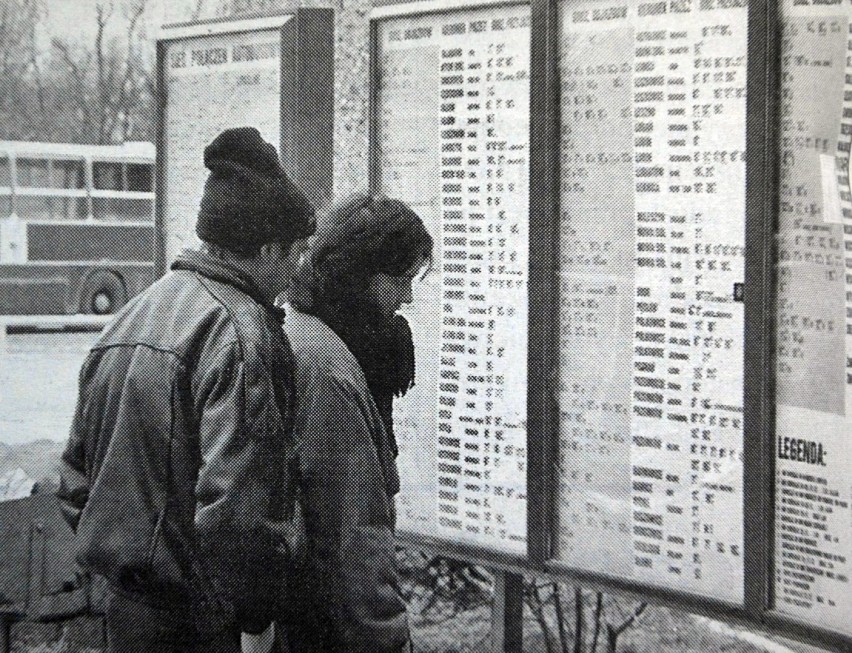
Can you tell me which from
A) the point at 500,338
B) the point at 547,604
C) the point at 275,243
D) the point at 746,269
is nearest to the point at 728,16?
the point at 746,269

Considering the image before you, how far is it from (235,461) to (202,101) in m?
0.91

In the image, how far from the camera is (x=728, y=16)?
1.76 meters

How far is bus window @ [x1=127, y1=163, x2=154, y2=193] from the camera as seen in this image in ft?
7.90

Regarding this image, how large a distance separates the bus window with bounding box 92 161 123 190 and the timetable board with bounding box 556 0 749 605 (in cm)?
101

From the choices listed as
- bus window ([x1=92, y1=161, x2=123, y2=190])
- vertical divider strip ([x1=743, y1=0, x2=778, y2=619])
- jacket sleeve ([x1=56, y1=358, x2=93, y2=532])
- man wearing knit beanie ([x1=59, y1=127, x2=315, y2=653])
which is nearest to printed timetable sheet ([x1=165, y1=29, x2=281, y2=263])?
bus window ([x1=92, y1=161, x2=123, y2=190])

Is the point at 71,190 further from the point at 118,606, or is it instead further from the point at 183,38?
the point at 118,606

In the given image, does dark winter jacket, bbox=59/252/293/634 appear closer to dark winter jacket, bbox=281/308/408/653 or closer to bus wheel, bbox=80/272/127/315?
dark winter jacket, bbox=281/308/408/653

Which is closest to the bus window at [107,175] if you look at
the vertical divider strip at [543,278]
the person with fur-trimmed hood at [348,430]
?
the person with fur-trimmed hood at [348,430]

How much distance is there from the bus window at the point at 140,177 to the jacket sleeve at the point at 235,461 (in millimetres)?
708

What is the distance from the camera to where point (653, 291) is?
188cm

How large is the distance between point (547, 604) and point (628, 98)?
3.37 feet

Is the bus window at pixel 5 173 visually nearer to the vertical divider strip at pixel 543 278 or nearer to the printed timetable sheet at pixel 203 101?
the printed timetable sheet at pixel 203 101

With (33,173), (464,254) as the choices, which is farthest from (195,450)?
(33,173)

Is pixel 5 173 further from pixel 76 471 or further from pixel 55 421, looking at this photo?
pixel 76 471
